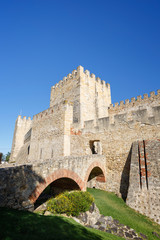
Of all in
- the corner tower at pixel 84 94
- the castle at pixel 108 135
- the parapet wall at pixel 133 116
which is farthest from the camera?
the corner tower at pixel 84 94

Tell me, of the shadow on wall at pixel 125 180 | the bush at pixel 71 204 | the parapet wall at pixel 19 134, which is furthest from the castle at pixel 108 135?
the parapet wall at pixel 19 134

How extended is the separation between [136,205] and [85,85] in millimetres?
12637

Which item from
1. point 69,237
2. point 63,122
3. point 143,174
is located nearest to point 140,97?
→ point 63,122

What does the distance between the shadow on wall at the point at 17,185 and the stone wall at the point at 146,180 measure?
217 inches

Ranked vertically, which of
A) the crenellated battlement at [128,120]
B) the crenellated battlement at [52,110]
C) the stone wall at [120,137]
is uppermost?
the crenellated battlement at [52,110]

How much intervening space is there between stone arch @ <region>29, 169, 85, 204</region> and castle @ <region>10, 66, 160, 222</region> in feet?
9.43

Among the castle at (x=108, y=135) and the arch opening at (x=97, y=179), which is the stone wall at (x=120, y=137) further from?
the arch opening at (x=97, y=179)

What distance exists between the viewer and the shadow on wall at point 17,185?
4.15m

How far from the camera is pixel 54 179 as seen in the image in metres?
6.03

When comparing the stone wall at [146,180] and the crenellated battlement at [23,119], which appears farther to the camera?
the crenellated battlement at [23,119]

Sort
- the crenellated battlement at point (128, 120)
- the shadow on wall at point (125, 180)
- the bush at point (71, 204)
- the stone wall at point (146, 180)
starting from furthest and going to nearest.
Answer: the crenellated battlement at point (128, 120) < the shadow on wall at point (125, 180) < the stone wall at point (146, 180) < the bush at point (71, 204)

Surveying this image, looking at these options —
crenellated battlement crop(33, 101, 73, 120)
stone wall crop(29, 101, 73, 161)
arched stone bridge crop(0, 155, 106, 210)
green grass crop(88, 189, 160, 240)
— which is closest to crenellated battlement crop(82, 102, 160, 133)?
stone wall crop(29, 101, 73, 161)

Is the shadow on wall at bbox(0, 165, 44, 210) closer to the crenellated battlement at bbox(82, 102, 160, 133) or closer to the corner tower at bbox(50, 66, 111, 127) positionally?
the crenellated battlement at bbox(82, 102, 160, 133)

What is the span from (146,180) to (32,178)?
6148 millimetres
